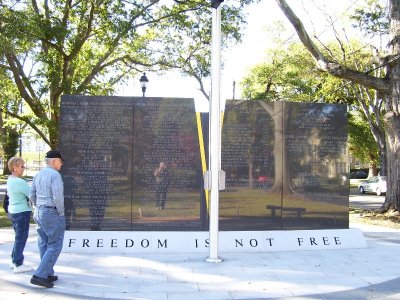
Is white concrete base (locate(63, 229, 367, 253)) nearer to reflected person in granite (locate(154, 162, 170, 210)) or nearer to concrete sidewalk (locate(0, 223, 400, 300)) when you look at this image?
concrete sidewalk (locate(0, 223, 400, 300))

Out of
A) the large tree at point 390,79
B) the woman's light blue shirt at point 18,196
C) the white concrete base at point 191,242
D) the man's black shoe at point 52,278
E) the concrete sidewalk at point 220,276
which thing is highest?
the large tree at point 390,79

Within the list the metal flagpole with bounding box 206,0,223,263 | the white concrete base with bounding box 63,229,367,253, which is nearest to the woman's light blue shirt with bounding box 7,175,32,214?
the white concrete base with bounding box 63,229,367,253

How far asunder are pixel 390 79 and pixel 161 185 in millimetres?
9150

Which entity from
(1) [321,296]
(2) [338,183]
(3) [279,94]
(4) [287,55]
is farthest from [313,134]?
(3) [279,94]

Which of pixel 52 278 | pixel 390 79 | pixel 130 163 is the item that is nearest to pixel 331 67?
pixel 390 79

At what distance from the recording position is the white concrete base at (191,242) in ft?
29.2

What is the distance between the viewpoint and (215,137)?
313 inches

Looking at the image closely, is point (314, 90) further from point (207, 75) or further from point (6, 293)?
point (6, 293)

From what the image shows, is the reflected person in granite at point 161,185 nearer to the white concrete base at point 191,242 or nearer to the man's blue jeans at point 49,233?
the white concrete base at point 191,242

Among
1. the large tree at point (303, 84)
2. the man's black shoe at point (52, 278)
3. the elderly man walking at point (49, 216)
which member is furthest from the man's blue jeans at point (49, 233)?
the large tree at point (303, 84)

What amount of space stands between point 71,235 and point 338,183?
5.84 metres

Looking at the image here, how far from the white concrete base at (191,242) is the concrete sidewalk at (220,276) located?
10.1 inches

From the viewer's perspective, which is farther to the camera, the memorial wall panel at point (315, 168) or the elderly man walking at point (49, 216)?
the memorial wall panel at point (315, 168)

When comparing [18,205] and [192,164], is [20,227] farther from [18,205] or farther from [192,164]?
[192,164]
